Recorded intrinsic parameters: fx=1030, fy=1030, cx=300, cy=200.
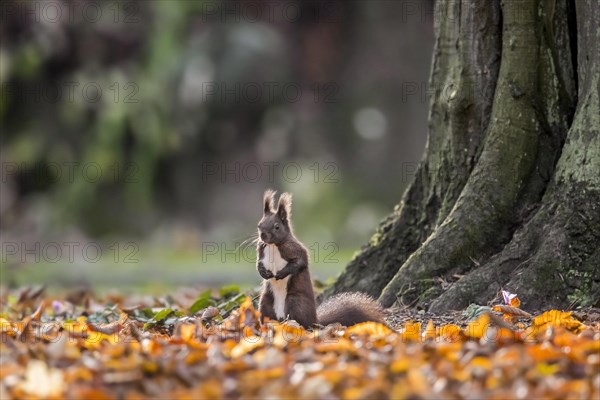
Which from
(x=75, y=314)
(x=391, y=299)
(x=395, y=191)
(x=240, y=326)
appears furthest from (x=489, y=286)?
(x=395, y=191)

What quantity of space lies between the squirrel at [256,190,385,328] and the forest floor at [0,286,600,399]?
24 centimetres

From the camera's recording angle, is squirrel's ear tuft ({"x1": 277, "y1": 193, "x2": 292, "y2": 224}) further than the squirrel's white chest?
Yes

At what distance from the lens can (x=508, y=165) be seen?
6020 mm

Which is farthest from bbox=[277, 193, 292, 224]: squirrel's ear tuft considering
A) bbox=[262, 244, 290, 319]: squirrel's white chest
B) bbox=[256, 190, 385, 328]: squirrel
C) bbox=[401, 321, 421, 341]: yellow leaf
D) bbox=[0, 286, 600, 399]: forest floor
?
bbox=[401, 321, 421, 341]: yellow leaf

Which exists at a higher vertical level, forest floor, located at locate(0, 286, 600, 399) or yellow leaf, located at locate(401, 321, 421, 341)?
forest floor, located at locate(0, 286, 600, 399)

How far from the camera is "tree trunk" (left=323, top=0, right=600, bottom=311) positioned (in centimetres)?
564

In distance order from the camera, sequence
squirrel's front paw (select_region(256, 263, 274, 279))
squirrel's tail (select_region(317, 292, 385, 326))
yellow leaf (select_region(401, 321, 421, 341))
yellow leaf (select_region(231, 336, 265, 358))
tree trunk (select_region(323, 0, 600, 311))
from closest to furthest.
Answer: yellow leaf (select_region(231, 336, 265, 358))
yellow leaf (select_region(401, 321, 421, 341))
squirrel's tail (select_region(317, 292, 385, 326))
squirrel's front paw (select_region(256, 263, 274, 279))
tree trunk (select_region(323, 0, 600, 311))

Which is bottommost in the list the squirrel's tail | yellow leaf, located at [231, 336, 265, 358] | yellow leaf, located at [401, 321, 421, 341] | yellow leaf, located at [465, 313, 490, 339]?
the squirrel's tail

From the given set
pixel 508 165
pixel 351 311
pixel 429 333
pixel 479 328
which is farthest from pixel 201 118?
pixel 479 328

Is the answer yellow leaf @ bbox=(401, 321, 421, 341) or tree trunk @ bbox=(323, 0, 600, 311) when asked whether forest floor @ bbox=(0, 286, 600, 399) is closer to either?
yellow leaf @ bbox=(401, 321, 421, 341)

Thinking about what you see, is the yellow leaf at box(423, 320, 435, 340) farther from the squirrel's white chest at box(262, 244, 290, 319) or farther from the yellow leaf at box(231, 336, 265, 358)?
the squirrel's white chest at box(262, 244, 290, 319)

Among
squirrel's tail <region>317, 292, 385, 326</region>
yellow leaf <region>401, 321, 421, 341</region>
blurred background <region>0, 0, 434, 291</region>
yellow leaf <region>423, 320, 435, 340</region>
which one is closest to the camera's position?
yellow leaf <region>401, 321, 421, 341</region>

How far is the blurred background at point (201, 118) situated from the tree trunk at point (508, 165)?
994cm

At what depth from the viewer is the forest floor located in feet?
11.4
